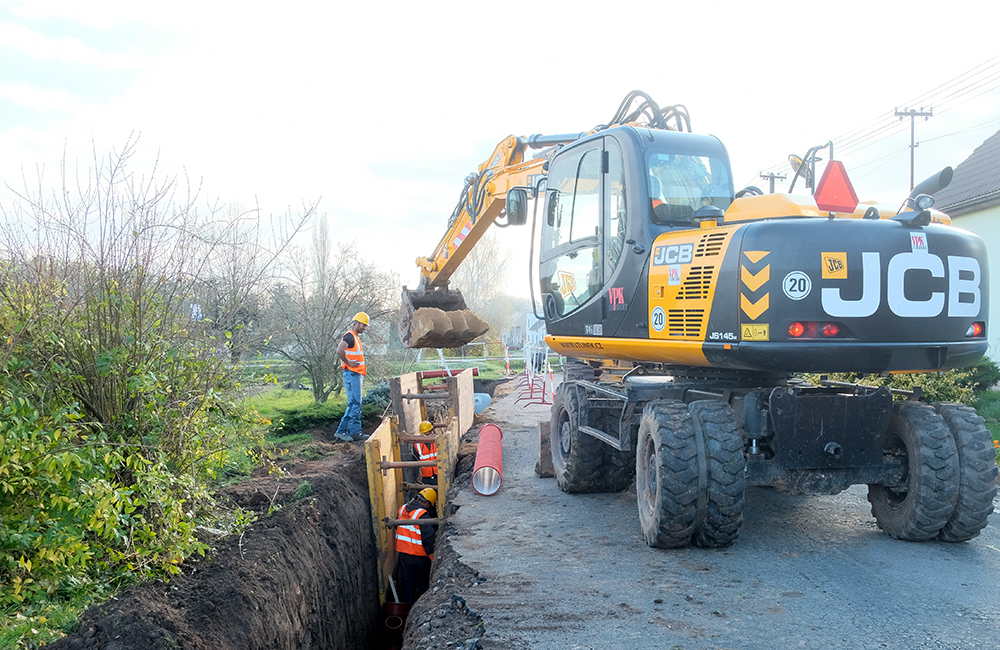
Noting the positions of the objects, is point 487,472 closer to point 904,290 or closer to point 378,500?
point 378,500

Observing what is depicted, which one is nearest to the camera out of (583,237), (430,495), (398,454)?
(583,237)

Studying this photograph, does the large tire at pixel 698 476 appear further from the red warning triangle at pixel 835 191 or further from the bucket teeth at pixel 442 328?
the bucket teeth at pixel 442 328

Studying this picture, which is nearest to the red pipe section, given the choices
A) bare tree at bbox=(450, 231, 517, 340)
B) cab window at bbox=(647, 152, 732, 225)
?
cab window at bbox=(647, 152, 732, 225)

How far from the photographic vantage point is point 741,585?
434 centimetres

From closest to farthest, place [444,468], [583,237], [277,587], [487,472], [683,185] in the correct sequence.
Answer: [277,587] < [683,185] < [583,237] < [487,472] < [444,468]

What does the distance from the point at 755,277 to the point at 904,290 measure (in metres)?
0.97

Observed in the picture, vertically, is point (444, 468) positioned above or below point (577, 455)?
below

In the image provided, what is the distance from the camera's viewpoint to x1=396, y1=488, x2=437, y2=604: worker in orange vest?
809cm

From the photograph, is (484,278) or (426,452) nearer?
(426,452)

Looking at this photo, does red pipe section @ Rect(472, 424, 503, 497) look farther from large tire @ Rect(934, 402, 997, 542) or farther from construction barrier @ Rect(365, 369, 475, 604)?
large tire @ Rect(934, 402, 997, 542)

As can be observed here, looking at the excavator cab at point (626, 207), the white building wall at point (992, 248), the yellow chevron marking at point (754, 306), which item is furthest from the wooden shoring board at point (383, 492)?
the white building wall at point (992, 248)

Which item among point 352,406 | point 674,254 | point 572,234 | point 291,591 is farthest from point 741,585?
point 352,406

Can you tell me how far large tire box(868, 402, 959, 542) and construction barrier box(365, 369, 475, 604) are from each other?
165 inches

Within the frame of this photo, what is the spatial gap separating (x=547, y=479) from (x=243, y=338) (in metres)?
3.78
